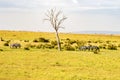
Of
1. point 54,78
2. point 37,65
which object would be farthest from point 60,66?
point 54,78

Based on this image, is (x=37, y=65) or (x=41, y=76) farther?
(x=37, y=65)

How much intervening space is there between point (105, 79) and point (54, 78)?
137 inches

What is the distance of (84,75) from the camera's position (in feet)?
88.5

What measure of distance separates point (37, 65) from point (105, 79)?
9635 millimetres

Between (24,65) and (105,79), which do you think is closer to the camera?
(105,79)

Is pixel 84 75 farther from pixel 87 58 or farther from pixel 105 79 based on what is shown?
pixel 87 58

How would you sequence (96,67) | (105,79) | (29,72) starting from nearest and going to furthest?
(105,79) → (29,72) → (96,67)

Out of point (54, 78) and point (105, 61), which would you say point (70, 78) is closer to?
point (54, 78)

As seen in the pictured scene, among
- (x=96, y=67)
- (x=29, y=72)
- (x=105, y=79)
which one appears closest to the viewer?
(x=105, y=79)

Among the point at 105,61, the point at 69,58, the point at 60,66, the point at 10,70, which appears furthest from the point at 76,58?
the point at 10,70

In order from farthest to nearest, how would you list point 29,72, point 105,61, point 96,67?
1. point 105,61
2. point 96,67
3. point 29,72

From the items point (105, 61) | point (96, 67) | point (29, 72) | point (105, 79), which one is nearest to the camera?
point (105, 79)

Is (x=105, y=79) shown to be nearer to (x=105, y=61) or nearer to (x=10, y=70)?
(x=10, y=70)

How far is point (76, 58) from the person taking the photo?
130 ft
